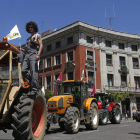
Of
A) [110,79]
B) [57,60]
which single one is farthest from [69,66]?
[110,79]

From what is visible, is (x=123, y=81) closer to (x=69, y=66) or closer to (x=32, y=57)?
(x=69, y=66)

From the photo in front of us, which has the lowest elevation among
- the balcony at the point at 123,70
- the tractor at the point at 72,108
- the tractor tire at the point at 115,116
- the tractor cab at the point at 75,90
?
the tractor tire at the point at 115,116

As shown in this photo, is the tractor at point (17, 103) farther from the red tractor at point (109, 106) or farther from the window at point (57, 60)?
the window at point (57, 60)

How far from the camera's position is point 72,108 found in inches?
401

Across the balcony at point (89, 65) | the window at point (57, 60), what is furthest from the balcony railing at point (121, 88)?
the window at point (57, 60)

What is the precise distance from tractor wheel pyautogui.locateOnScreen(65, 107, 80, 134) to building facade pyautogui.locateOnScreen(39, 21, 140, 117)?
1900cm

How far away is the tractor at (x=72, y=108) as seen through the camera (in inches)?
384

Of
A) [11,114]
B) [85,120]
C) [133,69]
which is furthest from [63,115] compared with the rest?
[133,69]

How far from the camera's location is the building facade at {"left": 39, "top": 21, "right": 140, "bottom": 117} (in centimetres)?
3027

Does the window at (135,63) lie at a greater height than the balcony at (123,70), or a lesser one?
greater

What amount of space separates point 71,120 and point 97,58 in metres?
22.7

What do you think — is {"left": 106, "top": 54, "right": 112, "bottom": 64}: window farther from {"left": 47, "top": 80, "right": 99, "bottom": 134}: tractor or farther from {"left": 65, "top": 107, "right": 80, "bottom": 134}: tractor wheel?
{"left": 65, "top": 107, "right": 80, "bottom": 134}: tractor wheel

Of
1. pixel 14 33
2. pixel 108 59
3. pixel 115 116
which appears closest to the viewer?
pixel 14 33

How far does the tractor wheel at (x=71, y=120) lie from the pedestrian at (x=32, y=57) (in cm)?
479
